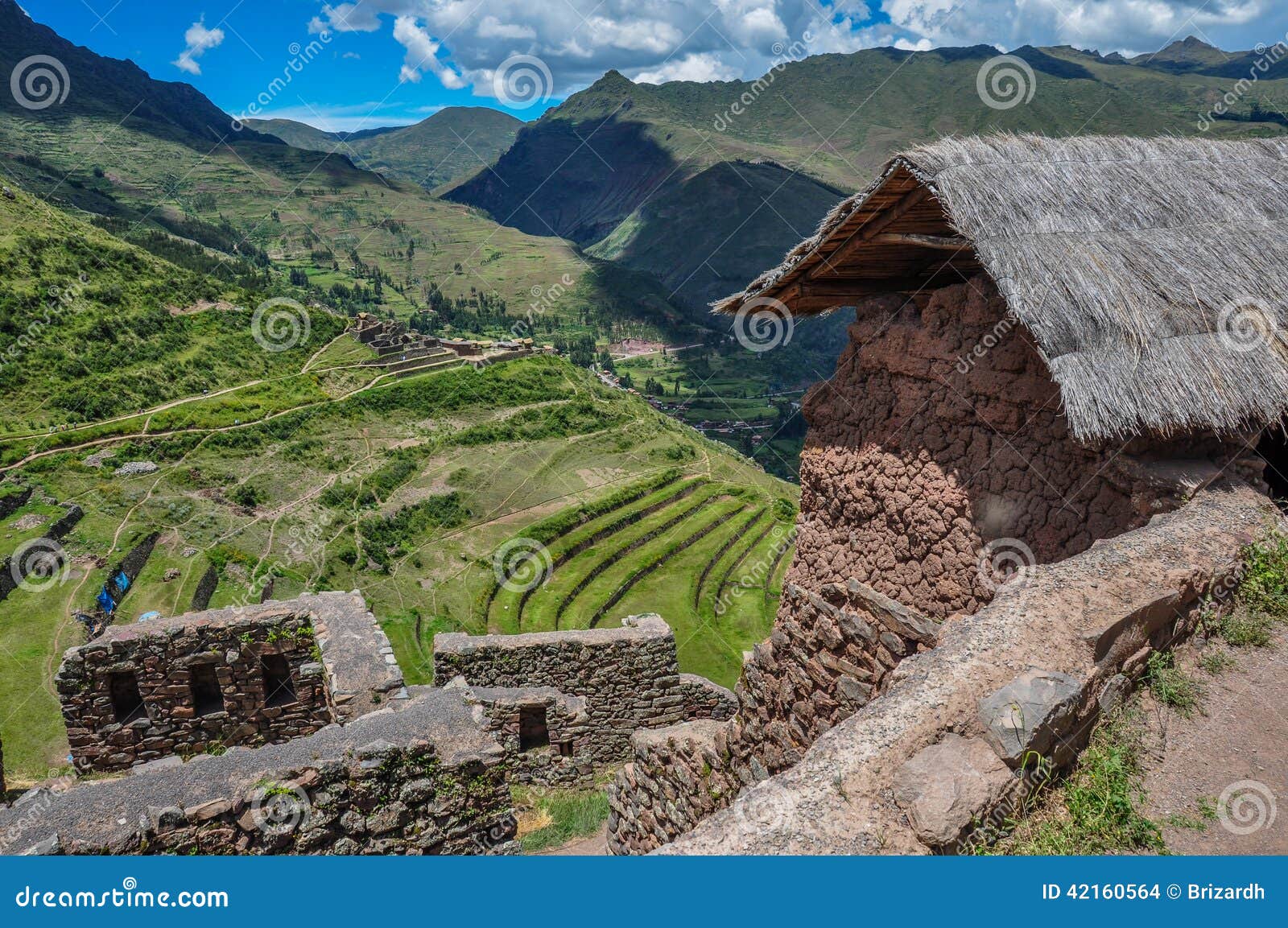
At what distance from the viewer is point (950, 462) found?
21.6 feet

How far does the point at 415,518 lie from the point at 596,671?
90.6 ft

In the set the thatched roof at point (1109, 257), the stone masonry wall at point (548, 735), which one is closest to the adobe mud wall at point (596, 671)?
the stone masonry wall at point (548, 735)

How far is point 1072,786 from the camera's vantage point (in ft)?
12.5

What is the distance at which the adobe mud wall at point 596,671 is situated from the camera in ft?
36.5

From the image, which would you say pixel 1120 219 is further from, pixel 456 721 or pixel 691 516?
pixel 691 516

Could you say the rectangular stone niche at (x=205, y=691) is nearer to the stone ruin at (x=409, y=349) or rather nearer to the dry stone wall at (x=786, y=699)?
the dry stone wall at (x=786, y=699)

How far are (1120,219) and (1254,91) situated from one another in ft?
801

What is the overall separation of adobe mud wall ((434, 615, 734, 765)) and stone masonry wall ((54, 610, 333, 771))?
1.93 meters

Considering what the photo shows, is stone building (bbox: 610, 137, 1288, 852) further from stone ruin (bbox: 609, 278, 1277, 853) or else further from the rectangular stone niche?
the rectangular stone niche

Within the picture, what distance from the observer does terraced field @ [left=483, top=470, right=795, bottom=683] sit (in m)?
31.6

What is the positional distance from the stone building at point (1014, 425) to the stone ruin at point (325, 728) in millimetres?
2172

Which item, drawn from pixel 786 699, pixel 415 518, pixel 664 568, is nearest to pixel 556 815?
pixel 786 699

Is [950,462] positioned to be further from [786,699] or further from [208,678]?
[208,678]

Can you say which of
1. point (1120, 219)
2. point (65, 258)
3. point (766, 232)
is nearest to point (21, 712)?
point (1120, 219)
